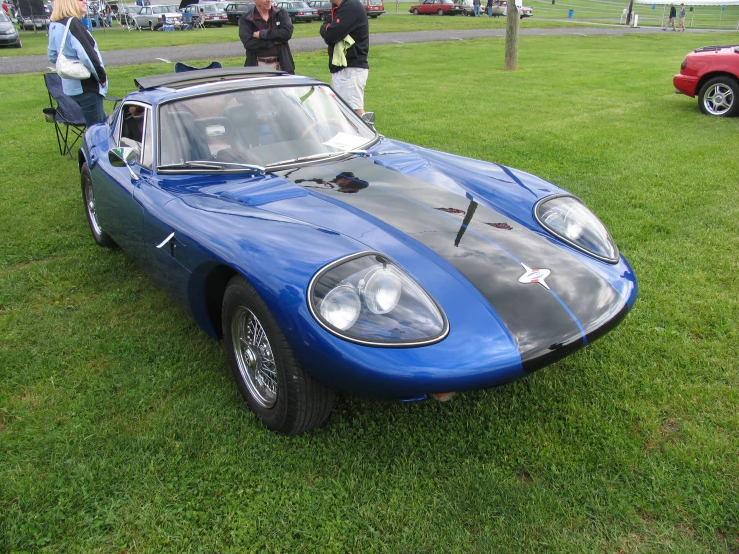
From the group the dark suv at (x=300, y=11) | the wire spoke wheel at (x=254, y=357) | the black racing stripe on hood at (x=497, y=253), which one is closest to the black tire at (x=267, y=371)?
the wire spoke wheel at (x=254, y=357)

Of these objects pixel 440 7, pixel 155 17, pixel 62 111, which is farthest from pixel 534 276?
pixel 440 7

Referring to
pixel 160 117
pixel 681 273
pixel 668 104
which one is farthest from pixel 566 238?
pixel 668 104

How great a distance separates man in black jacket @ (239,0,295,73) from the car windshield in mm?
3034

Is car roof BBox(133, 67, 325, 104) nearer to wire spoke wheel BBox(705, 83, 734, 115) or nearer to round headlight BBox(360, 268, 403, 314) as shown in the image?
round headlight BBox(360, 268, 403, 314)

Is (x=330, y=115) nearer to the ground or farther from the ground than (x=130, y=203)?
farther from the ground

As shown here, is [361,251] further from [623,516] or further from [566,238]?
[623,516]

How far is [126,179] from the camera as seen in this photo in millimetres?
3453

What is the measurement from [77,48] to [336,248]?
477cm

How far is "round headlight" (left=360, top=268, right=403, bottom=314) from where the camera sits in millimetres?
2098

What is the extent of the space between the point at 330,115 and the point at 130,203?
4.37 feet

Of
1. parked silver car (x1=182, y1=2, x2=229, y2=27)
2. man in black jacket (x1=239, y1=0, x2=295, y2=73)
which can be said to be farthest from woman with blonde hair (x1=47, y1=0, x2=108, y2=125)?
parked silver car (x1=182, y1=2, x2=229, y2=27)

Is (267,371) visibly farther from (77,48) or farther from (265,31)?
(265,31)

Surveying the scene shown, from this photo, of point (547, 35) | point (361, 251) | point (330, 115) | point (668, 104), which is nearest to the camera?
point (361, 251)

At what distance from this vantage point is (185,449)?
8.01 feet
